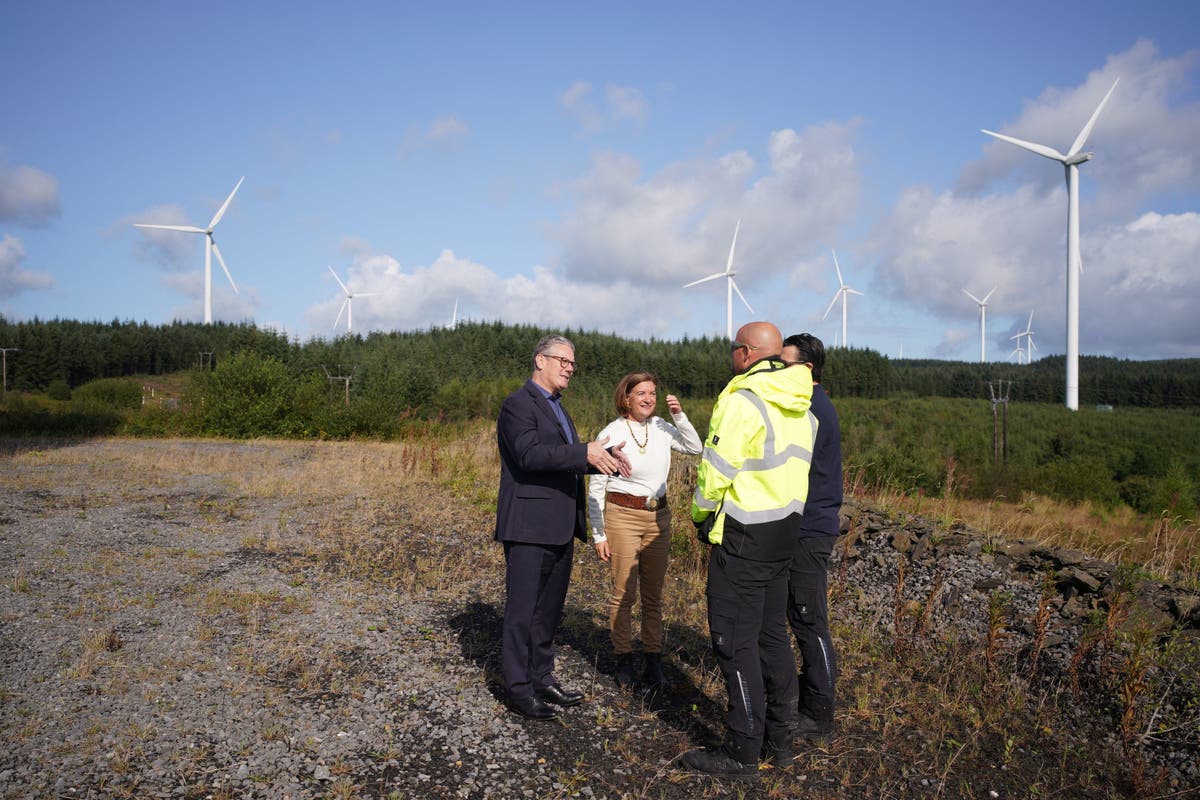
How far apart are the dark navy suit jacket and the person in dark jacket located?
125 centimetres

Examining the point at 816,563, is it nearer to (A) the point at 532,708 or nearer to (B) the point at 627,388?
(B) the point at 627,388

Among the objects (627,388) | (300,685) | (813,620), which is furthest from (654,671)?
(300,685)

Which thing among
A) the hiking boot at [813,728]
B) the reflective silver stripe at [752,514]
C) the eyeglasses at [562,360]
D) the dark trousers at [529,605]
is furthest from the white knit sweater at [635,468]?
the hiking boot at [813,728]

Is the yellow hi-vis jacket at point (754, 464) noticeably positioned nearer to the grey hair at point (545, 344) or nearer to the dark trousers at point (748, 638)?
the dark trousers at point (748, 638)

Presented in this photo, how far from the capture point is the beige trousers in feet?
15.5

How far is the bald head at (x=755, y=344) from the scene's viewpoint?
370cm

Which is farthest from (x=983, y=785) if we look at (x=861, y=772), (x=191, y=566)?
(x=191, y=566)

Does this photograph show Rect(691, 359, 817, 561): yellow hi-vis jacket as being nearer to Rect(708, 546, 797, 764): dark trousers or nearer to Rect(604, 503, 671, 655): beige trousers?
Rect(708, 546, 797, 764): dark trousers

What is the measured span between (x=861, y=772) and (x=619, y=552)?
5.89 ft

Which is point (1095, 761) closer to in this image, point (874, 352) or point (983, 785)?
point (983, 785)

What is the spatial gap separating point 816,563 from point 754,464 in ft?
3.05

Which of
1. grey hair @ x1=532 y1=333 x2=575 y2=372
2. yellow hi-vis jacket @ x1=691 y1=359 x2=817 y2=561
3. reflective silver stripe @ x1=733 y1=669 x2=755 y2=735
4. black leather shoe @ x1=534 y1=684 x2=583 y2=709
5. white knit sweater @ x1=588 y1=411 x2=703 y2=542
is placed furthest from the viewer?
white knit sweater @ x1=588 y1=411 x2=703 y2=542

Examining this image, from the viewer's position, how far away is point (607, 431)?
15.8 feet

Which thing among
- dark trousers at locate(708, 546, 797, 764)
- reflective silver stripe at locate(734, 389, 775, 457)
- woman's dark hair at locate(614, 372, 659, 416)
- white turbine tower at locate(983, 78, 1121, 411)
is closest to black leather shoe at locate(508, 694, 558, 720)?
dark trousers at locate(708, 546, 797, 764)
